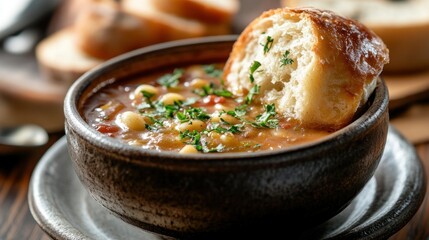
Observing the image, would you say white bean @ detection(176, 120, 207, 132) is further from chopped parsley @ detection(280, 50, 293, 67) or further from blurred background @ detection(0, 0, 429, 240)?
blurred background @ detection(0, 0, 429, 240)

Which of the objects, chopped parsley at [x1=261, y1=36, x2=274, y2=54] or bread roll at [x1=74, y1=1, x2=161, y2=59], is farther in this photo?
bread roll at [x1=74, y1=1, x2=161, y2=59]

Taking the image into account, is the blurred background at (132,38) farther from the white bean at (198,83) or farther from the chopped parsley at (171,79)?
the white bean at (198,83)

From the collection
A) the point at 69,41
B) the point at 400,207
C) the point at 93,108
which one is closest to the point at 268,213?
the point at 400,207

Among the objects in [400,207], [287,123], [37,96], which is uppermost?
[287,123]

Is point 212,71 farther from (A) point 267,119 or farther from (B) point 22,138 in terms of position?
(B) point 22,138

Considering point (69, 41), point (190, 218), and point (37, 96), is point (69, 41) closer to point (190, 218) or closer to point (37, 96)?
point (37, 96)

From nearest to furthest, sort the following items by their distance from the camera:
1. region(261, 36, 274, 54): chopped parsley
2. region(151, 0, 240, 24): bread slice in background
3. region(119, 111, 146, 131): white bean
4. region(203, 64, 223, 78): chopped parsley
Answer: region(119, 111, 146, 131): white bean < region(261, 36, 274, 54): chopped parsley < region(203, 64, 223, 78): chopped parsley < region(151, 0, 240, 24): bread slice in background

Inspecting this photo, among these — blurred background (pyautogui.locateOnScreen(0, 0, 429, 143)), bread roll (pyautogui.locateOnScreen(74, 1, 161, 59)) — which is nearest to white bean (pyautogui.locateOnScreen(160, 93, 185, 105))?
blurred background (pyautogui.locateOnScreen(0, 0, 429, 143))
